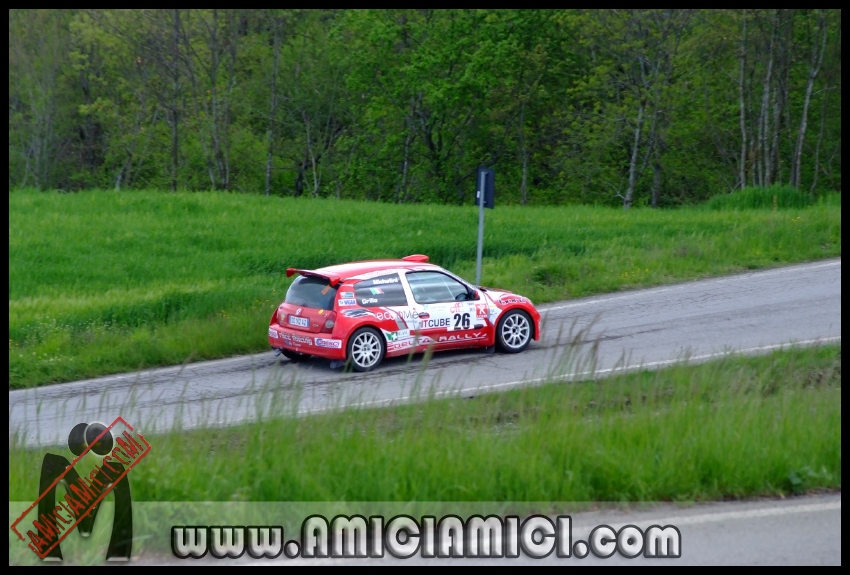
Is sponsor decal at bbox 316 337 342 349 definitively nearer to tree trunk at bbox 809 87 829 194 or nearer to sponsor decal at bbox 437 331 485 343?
sponsor decal at bbox 437 331 485 343

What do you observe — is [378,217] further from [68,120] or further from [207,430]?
[68,120]

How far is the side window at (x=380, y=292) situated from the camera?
43.8ft

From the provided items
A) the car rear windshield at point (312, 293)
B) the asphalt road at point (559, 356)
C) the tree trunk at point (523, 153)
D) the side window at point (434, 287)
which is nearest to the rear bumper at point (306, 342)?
the asphalt road at point (559, 356)

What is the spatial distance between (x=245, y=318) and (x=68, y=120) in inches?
1590

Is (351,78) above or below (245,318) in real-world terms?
above

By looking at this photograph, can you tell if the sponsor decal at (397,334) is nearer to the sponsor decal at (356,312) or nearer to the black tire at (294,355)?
the sponsor decal at (356,312)

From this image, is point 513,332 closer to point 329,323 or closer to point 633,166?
point 329,323

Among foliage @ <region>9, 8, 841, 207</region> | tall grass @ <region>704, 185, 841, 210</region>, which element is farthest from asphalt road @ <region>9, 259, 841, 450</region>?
foliage @ <region>9, 8, 841, 207</region>

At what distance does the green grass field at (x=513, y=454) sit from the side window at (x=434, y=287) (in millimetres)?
5622

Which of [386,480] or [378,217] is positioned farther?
[378,217]

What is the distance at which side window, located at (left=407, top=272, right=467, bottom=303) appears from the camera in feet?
45.0

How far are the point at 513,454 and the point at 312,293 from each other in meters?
7.29

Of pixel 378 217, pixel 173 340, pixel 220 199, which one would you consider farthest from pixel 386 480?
pixel 220 199

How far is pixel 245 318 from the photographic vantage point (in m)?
15.7
